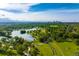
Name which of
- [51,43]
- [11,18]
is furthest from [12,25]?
[51,43]

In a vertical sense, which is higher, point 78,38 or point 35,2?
point 35,2

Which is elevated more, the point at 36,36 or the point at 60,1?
the point at 60,1

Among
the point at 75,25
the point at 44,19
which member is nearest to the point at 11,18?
the point at 44,19

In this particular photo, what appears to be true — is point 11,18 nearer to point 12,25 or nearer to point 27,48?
point 12,25

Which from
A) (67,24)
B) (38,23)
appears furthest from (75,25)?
(38,23)

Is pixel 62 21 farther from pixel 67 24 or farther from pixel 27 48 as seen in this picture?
pixel 27 48

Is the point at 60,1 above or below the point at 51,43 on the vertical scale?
above

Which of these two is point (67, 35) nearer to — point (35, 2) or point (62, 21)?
point (62, 21)
